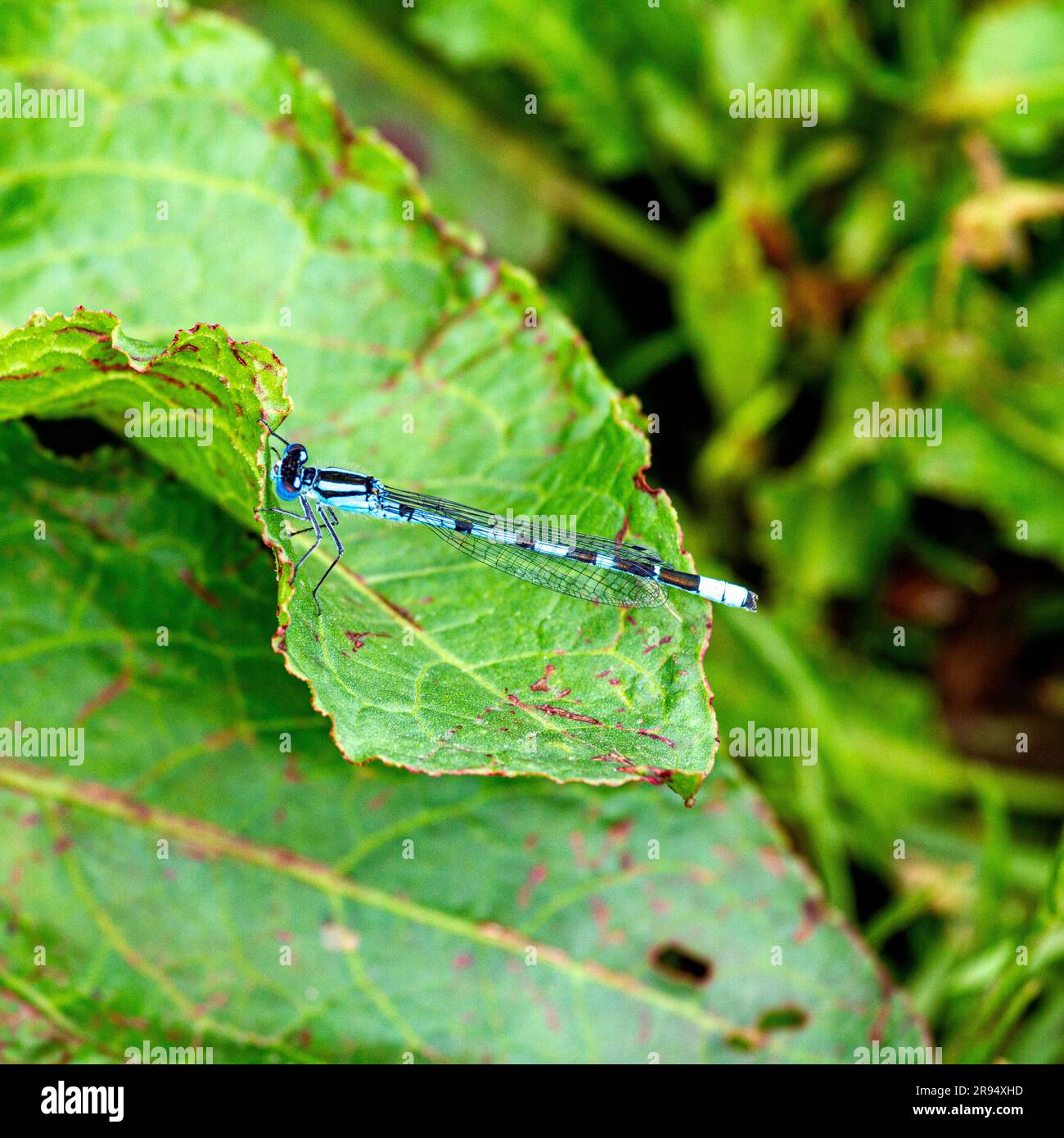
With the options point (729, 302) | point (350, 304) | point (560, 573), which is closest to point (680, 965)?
point (560, 573)

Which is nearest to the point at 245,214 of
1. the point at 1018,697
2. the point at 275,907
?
the point at 275,907

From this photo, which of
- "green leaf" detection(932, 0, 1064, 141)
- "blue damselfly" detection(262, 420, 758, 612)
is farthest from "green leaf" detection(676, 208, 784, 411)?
"blue damselfly" detection(262, 420, 758, 612)

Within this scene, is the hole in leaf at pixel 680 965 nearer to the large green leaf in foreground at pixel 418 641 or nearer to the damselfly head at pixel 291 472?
the large green leaf in foreground at pixel 418 641

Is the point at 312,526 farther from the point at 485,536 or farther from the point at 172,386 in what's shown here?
the point at 172,386

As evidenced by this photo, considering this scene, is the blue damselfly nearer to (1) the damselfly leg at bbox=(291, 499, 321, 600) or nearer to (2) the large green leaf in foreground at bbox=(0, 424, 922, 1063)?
(1) the damselfly leg at bbox=(291, 499, 321, 600)

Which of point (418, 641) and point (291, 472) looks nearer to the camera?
point (418, 641)
